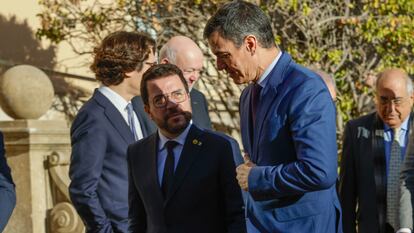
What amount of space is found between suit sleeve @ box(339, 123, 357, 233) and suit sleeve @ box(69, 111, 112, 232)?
2.24m

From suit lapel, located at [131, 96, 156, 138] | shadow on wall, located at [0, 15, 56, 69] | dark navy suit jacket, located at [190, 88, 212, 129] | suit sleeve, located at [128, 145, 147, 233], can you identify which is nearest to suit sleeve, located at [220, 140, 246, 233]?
suit sleeve, located at [128, 145, 147, 233]

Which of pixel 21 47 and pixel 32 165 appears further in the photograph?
pixel 21 47

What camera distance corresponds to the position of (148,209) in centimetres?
550

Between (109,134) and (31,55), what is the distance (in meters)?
8.12

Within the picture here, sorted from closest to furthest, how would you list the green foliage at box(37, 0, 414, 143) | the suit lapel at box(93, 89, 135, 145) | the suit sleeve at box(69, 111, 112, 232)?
the suit sleeve at box(69, 111, 112, 232) < the suit lapel at box(93, 89, 135, 145) < the green foliage at box(37, 0, 414, 143)

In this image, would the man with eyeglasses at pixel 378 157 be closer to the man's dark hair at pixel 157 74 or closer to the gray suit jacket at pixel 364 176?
the gray suit jacket at pixel 364 176

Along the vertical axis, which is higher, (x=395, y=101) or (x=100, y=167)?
(x=395, y=101)

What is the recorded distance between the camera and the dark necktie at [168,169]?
5.45 metres

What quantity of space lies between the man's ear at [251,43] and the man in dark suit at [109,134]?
4.68 ft

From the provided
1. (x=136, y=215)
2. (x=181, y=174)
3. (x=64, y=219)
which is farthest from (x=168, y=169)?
(x=64, y=219)

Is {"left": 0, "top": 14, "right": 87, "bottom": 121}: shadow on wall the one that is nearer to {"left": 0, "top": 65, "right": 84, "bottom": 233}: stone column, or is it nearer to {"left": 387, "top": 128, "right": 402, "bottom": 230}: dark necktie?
{"left": 0, "top": 65, "right": 84, "bottom": 233}: stone column

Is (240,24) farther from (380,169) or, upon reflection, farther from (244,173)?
(380,169)

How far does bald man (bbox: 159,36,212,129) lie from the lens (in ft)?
22.9

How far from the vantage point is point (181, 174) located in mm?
5426
